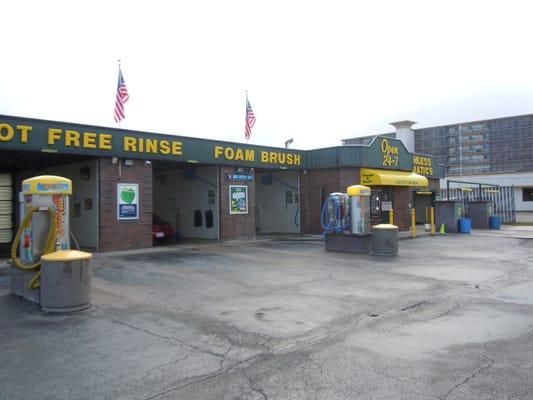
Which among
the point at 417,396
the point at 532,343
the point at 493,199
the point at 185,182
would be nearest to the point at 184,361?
the point at 417,396

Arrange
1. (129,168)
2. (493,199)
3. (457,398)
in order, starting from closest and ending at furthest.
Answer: (457,398) < (129,168) < (493,199)

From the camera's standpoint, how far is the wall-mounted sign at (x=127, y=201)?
54.8ft

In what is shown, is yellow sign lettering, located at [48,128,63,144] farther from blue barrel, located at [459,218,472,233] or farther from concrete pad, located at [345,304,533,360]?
blue barrel, located at [459,218,472,233]

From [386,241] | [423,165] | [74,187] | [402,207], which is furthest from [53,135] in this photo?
[423,165]

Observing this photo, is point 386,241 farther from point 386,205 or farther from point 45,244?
point 386,205

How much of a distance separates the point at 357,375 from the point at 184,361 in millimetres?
1921

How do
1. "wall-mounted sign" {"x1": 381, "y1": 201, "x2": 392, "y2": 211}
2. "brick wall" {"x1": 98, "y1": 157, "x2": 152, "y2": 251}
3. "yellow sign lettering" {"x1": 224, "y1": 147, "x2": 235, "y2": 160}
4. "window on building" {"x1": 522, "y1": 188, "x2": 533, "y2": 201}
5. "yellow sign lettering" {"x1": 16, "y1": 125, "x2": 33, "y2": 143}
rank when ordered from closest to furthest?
"yellow sign lettering" {"x1": 16, "y1": 125, "x2": 33, "y2": 143} < "brick wall" {"x1": 98, "y1": 157, "x2": 152, "y2": 251} < "yellow sign lettering" {"x1": 224, "y1": 147, "x2": 235, "y2": 160} < "wall-mounted sign" {"x1": 381, "y1": 201, "x2": 392, "y2": 211} < "window on building" {"x1": 522, "y1": 188, "x2": 533, "y2": 201}

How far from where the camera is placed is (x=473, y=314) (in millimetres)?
7500

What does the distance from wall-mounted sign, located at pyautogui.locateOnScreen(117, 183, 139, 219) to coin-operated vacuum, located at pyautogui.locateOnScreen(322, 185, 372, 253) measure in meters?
6.92

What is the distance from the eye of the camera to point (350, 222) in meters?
16.2

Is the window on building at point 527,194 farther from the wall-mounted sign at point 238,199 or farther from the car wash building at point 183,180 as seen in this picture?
the wall-mounted sign at point 238,199

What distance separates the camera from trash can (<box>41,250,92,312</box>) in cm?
764

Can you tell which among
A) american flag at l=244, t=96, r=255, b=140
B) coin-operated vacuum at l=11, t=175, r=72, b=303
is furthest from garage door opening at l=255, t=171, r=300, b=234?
coin-operated vacuum at l=11, t=175, r=72, b=303

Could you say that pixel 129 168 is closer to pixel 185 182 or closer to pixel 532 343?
pixel 185 182
